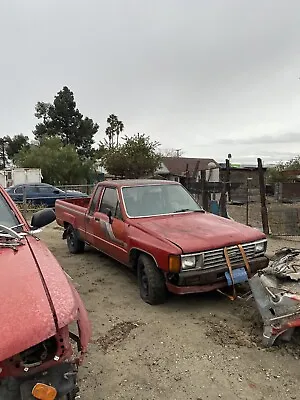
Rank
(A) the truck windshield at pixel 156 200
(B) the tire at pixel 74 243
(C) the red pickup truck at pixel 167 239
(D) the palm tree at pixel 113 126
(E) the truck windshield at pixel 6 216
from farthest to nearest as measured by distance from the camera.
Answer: (D) the palm tree at pixel 113 126 < (B) the tire at pixel 74 243 < (A) the truck windshield at pixel 156 200 < (C) the red pickup truck at pixel 167 239 < (E) the truck windshield at pixel 6 216

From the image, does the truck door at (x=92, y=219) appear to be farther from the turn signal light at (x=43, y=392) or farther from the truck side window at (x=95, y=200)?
the turn signal light at (x=43, y=392)

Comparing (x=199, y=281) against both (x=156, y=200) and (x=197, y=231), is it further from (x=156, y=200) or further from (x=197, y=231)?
(x=156, y=200)

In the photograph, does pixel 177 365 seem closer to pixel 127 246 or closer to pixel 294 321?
pixel 294 321

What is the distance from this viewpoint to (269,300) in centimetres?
379

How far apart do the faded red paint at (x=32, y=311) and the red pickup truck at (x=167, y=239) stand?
2.14m

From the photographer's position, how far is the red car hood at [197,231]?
4508 mm

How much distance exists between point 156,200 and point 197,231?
128cm

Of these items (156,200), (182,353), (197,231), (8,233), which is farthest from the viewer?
(156,200)

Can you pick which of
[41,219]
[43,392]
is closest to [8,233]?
[41,219]

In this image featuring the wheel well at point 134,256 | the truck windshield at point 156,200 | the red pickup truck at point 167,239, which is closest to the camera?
the red pickup truck at point 167,239

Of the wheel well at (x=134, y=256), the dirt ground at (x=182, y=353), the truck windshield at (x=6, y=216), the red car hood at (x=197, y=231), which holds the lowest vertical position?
the dirt ground at (x=182, y=353)

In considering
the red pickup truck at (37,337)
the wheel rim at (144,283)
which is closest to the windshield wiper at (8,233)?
the red pickup truck at (37,337)

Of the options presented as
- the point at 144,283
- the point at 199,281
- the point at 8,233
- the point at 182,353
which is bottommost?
the point at 182,353

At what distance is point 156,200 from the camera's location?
19.6 feet
